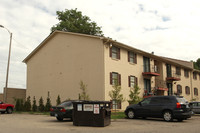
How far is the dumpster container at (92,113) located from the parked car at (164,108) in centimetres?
446

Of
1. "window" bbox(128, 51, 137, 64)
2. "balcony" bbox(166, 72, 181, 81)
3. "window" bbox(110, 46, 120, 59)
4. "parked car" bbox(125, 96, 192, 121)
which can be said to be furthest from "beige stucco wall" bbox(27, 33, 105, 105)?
"balcony" bbox(166, 72, 181, 81)

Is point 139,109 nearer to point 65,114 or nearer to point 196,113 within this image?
point 65,114

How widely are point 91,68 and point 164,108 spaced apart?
35.6 ft

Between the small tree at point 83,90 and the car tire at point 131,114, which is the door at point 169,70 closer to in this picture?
the small tree at point 83,90

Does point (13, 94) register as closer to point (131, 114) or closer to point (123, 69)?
point (123, 69)

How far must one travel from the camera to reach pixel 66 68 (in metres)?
27.3

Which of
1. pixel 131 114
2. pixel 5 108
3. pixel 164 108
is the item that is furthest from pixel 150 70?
pixel 5 108

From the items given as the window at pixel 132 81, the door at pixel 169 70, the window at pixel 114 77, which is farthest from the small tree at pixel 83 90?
the door at pixel 169 70

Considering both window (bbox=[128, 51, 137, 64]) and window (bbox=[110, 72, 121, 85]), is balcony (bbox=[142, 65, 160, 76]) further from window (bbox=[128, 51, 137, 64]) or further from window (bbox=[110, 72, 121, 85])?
window (bbox=[110, 72, 121, 85])

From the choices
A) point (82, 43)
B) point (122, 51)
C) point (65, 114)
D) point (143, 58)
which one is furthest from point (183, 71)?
point (65, 114)

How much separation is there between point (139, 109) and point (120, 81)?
9.10 m

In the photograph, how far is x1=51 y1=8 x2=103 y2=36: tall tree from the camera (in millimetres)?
41719

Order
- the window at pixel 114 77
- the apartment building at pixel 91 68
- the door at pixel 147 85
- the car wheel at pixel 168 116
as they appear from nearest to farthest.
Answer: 1. the car wheel at pixel 168 116
2. the apartment building at pixel 91 68
3. the window at pixel 114 77
4. the door at pixel 147 85

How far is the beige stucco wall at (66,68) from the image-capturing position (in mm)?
24422
